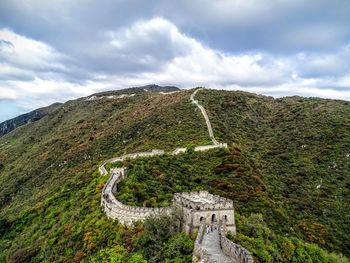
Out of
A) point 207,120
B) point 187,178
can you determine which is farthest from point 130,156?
point 207,120

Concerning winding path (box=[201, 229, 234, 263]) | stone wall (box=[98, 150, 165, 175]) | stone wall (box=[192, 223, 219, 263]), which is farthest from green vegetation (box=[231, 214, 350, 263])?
stone wall (box=[98, 150, 165, 175])

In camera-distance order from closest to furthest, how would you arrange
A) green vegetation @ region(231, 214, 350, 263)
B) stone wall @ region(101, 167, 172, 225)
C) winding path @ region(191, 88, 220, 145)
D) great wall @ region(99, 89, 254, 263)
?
great wall @ region(99, 89, 254, 263) → green vegetation @ region(231, 214, 350, 263) → stone wall @ region(101, 167, 172, 225) → winding path @ region(191, 88, 220, 145)

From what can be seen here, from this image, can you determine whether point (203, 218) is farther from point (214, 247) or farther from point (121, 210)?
point (121, 210)

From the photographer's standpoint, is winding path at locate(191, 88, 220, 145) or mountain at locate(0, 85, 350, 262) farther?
winding path at locate(191, 88, 220, 145)

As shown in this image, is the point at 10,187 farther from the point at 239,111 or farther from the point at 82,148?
the point at 239,111

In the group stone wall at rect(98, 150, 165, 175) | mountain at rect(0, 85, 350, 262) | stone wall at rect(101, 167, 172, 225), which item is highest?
stone wall at rect(101, 167, 172, 225)

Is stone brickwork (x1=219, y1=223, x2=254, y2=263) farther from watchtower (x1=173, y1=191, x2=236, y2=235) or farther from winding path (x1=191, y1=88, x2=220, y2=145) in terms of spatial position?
winding path (x1=191, y1=88, x2=220, y2=145)

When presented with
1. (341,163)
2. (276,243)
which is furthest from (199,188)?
(341,163)

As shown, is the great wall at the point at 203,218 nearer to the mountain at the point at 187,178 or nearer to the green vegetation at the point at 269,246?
the mountain at the point at 187,178
